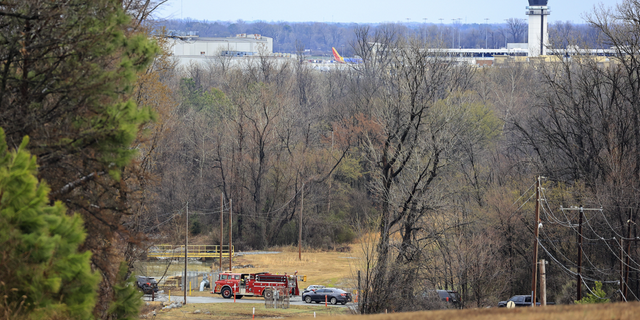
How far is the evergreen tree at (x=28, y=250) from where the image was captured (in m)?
7.09

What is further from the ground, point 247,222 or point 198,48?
point 198,48

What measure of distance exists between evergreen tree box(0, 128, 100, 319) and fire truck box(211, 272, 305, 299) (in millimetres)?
25839

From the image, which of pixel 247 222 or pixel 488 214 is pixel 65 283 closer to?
pixel 488 214

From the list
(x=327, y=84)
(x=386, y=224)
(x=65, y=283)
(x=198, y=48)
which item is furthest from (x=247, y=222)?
(x=198, y=48)

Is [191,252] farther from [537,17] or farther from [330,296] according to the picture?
[537,17]

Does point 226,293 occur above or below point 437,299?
below

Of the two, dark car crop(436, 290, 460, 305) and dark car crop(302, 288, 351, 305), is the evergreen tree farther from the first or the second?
dark car crop(302, 288, 351, 305)

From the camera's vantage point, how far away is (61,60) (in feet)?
33.6

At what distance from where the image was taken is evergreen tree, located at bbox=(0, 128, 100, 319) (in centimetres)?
709

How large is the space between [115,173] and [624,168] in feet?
91.3

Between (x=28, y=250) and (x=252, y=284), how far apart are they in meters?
27.4

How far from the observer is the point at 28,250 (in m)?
7.18

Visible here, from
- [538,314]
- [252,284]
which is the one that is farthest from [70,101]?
[252,284]

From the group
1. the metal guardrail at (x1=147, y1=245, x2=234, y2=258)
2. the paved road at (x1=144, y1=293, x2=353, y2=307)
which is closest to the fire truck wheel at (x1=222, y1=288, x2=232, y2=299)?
the paved road at (x1=144, y1=293, x2=353, y2=307)
